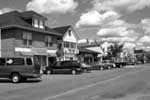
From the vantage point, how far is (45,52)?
32594 millimetres

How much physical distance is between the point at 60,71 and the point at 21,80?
33.7ft

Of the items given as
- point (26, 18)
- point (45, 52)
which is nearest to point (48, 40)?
point (45, 52)

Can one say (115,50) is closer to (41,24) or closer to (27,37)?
(41,24)

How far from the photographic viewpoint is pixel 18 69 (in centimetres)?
1638

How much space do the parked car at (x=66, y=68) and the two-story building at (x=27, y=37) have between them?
3969 millimetres

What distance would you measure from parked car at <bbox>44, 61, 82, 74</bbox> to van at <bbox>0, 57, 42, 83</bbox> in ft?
32.2

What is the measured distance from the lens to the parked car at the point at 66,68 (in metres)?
26.0

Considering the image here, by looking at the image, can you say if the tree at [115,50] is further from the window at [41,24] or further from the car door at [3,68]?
the car door at [3,68]

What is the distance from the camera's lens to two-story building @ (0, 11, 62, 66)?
27172 millimetres

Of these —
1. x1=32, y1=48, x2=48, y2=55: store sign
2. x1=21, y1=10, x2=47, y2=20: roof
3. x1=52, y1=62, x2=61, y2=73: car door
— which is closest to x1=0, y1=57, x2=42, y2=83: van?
x1=52, y1=62, x2=61, y2=73: car door

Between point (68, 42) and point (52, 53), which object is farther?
point (68, 42)

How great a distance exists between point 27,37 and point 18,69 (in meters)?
13.5

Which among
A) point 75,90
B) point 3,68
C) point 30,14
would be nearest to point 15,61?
point 3,68

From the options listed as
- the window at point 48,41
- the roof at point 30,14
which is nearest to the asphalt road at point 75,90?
the roof at point 30,14
